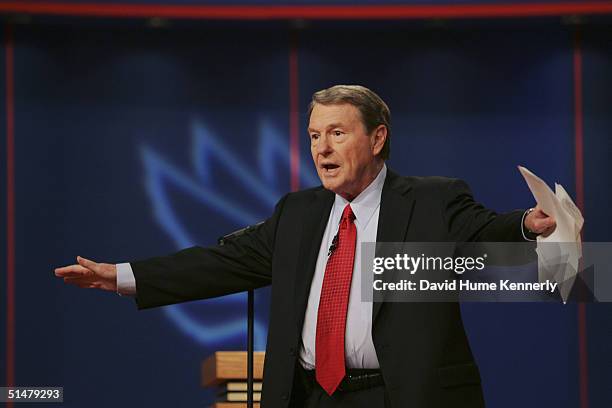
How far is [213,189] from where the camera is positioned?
577cm

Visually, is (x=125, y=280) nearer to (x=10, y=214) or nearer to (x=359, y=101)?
(x=359, y=101)

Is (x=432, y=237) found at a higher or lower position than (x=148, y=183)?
lower

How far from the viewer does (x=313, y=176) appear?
19.1 feet

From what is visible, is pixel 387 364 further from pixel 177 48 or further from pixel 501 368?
pixel 177 48

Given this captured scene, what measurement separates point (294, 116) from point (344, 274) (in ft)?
11.0

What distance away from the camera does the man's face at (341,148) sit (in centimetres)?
271

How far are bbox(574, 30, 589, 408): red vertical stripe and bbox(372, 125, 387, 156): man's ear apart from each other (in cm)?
317

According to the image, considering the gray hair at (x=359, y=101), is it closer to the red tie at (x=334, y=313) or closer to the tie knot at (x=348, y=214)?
the tie knot at (x=348, y=214)

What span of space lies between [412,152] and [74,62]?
1.90 m

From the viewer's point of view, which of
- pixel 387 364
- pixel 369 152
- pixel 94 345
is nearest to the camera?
pixel 387 364

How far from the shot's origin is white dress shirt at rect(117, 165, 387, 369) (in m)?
2.51

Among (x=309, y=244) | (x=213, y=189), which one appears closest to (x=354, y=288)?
(x=309, y=244)

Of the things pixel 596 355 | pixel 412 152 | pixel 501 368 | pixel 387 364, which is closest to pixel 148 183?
pixel 412 152

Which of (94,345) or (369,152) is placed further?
(94,345)
